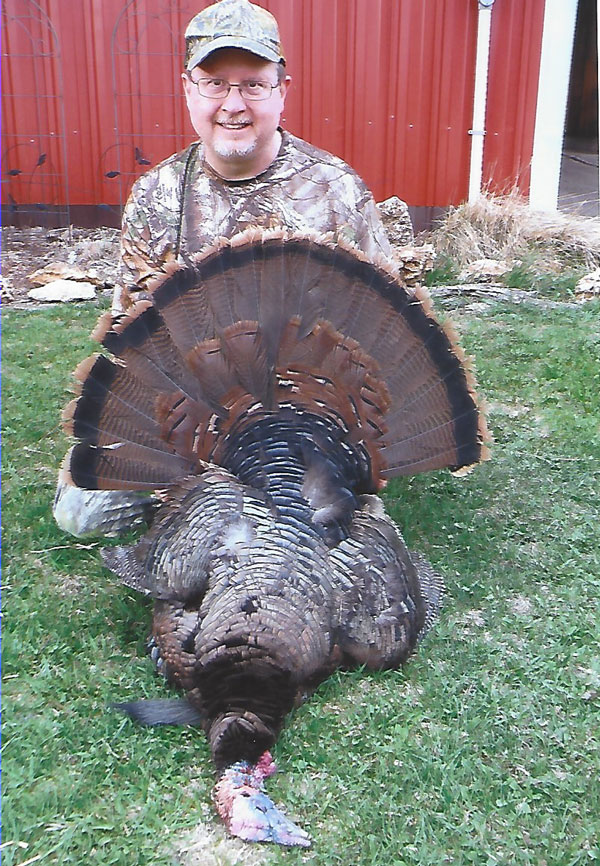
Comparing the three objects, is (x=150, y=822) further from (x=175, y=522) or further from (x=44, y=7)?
(x=44, y=7)

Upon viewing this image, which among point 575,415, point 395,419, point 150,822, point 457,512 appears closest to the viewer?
point 150,822

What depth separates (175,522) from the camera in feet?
8.11

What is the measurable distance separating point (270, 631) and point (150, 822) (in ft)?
1.62

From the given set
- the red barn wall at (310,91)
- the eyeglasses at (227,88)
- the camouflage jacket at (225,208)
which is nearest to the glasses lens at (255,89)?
the eyeglasses at (227,88)

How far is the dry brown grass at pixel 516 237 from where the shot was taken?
7234 mm

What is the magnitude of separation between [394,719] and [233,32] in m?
2.06

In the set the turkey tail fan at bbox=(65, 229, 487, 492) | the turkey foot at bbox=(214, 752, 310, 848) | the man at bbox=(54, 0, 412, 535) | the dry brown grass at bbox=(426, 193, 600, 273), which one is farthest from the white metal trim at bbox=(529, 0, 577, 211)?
the turkey foot at bbox=(214, 752, 310, 848)

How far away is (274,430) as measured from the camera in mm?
2512

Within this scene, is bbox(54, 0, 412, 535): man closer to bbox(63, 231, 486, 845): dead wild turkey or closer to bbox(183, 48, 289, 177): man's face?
bbox(183, 48, 289, 177): man's face

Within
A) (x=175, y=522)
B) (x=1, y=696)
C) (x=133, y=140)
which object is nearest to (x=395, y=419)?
(x=175, y=522)

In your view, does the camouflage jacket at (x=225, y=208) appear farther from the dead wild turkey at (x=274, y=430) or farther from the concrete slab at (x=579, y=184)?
the concrete slab at (x=579, y=184)

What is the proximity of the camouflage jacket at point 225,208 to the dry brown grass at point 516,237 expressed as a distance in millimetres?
4238

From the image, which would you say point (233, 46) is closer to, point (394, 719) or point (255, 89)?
point (255, 89)

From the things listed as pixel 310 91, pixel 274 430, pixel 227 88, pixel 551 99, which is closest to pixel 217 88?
pixel 227 88
